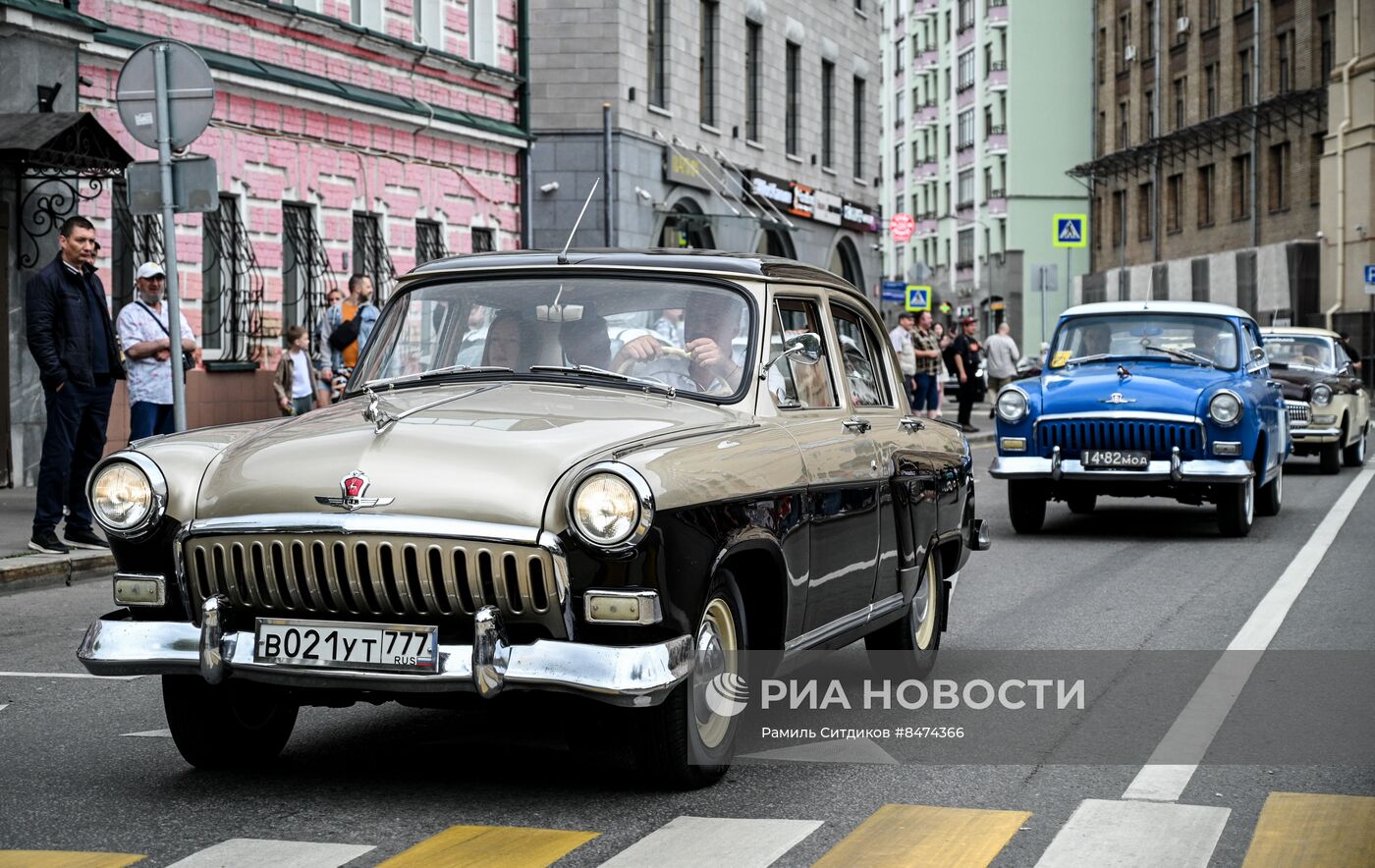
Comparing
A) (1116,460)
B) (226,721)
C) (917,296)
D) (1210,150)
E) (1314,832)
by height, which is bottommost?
(1314,832)

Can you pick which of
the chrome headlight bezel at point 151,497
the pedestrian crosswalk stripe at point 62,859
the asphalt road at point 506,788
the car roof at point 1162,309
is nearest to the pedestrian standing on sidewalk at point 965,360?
the car roof at point 1162,309

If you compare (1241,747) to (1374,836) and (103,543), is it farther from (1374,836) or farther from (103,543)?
(103,543)

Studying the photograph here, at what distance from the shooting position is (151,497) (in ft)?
19.6

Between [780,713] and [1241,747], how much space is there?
1684 mm

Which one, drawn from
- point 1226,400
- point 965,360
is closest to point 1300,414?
point 965,360

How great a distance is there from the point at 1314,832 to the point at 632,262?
3018 mm

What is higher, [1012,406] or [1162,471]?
[1012,406]

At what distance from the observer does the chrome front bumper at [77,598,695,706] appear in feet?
17.8

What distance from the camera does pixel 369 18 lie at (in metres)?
24.2

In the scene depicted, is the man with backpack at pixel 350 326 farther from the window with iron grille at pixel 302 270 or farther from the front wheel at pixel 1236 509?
the front wheel at pixel 1236 509

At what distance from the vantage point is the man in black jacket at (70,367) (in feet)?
41.4

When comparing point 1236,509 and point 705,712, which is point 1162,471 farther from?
point 705,712

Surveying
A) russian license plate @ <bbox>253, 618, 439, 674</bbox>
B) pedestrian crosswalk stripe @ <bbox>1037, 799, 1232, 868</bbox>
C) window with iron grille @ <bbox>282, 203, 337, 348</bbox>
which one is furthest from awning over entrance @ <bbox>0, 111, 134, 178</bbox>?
pedestrian crosswalk stripe @ <bbox>1037, 799, 1232, 868</bbox>

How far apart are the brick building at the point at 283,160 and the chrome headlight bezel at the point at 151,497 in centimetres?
1204
